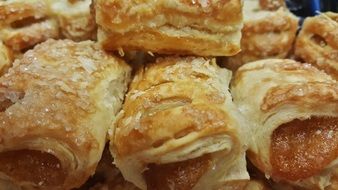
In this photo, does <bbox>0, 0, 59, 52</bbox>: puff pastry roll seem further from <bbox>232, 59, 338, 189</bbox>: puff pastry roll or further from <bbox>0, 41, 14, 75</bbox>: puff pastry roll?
<bbox>232, 59, 338, 189</bbox>: puff pastry roll

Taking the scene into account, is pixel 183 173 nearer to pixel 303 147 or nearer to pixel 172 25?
pixel 303 147

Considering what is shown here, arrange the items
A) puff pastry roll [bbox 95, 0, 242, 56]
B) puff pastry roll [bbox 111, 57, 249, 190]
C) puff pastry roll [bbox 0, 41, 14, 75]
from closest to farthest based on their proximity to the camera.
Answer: puff pastry roll [bbox 111, 57, 249, 190]
puff pastry roll [bbox 95, 0, 242, 56]
puff pastry roll [bbox 0, 41, 14, 75]

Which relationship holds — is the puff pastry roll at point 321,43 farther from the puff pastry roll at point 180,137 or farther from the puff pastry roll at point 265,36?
the puff pastry roll at point 180,137

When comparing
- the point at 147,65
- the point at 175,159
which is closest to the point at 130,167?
the point at 175,159

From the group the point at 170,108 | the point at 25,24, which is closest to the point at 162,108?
the point at 170,108

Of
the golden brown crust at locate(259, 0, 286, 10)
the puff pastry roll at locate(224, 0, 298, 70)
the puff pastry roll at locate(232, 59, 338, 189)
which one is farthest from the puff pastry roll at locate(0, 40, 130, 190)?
the golden brown crust at locate(259, 0, 286, 10)

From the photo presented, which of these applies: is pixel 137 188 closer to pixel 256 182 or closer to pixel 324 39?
pixel 256 182

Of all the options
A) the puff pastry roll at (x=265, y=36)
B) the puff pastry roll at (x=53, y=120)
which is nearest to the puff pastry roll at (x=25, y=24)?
the puff pastry roll at (x=53, y=120)
